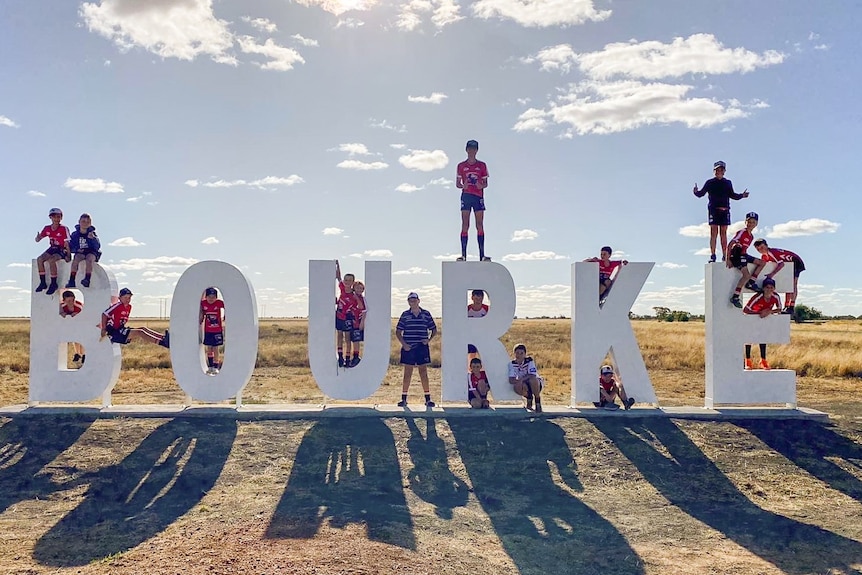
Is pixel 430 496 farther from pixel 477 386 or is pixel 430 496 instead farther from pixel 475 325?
pixel 475 325

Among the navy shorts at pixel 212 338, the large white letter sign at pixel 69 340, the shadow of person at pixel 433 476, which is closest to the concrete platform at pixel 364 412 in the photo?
the large white letter sign at pixel 69 340

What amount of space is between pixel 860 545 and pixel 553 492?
11.0ft

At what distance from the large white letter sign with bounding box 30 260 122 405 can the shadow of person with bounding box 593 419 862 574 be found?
8177 mm

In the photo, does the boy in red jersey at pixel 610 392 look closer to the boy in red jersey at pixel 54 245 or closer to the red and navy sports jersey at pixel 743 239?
the red and navy sports jersey at pixel 743 239

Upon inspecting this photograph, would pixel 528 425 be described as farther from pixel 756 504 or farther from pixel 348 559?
pixel 348 559

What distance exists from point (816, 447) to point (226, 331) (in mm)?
9392

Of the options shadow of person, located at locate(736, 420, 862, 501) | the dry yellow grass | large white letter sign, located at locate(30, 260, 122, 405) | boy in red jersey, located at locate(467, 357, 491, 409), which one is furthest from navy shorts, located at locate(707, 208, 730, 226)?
large white letter sign, located at locate(30, 260, 122, 405)

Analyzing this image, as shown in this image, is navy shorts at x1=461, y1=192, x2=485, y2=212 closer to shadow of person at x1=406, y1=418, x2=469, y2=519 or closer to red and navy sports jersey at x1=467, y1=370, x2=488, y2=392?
red and navy sports jersey at x1=467, y1=370, x2=488, y2=392

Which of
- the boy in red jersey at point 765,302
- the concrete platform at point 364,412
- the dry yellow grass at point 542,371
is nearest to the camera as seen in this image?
the concrete platform at point 364,412

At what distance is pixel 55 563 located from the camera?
6.56 m

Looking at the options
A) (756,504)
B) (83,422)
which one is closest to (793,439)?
(756,504)

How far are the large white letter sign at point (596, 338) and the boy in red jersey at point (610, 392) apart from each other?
13 centimetres

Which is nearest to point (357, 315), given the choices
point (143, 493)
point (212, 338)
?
point (212, 338)

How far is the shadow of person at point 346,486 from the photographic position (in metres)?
7.49
